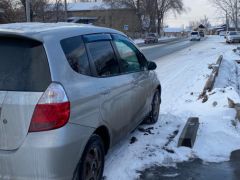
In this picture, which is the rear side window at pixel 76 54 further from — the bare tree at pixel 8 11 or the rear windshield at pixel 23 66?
the bare tree at pixel 8 11

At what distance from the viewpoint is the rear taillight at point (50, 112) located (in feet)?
12.0

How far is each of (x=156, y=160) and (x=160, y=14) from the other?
292 ft

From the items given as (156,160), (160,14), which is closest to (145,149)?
(156,160)

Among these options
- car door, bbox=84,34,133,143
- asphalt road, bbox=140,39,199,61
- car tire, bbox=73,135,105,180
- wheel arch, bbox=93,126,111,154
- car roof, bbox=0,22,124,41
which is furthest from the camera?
asphalt road, bbox=140,39,199,61

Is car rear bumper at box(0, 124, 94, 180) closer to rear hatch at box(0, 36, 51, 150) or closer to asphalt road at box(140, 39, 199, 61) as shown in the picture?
rear hatch at box(0, 36, 51, 150)

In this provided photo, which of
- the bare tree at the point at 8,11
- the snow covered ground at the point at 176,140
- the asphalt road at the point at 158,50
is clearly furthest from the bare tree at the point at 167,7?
the snow covered ground at the point at 176,140

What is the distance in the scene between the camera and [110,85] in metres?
4.86

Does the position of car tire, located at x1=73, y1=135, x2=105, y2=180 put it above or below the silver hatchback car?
below

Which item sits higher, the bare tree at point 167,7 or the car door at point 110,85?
the bare tree at point 167,7

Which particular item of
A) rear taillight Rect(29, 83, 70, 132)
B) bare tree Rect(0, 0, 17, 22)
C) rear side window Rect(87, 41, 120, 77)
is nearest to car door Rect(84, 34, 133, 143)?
rear side window Rect(87, 41, 120, 77)

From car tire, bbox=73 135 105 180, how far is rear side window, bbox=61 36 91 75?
2.37 ft

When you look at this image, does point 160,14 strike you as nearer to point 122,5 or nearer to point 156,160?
point 122,5

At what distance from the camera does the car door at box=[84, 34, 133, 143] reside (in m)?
4.66

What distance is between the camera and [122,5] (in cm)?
8644
